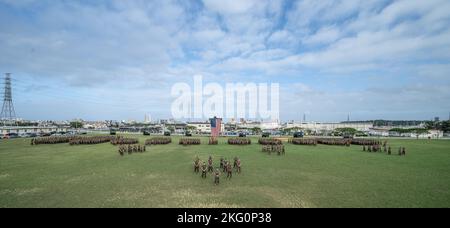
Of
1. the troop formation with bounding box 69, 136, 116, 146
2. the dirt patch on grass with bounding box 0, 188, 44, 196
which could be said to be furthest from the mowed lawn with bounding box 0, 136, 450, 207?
the troop formation with bounding box 69, 136, 116, 146

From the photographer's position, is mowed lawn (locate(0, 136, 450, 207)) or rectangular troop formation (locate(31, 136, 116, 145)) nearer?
mowed lawn (locate(0, 136, 450, 207))

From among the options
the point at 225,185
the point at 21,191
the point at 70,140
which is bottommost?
the point at 225,185

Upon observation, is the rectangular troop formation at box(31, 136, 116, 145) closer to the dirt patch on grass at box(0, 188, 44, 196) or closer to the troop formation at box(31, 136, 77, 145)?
the troop formation at box(31, 136, 77, 145)

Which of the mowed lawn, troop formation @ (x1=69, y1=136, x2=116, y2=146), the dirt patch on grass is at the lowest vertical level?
the mowed lawn

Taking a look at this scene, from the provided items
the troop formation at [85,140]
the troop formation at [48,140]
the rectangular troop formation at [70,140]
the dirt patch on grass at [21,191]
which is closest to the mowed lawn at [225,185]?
the dirt patch on grass at [21,191]

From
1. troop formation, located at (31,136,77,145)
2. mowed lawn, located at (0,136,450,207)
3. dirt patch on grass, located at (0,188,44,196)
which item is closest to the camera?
mowed lawn, located at (0,136,450,207)

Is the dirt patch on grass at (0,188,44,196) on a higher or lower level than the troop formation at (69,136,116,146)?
lower

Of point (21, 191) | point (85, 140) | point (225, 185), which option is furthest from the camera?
point (85, 140)

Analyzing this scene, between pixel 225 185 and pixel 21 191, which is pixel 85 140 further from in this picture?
pixel 225 185

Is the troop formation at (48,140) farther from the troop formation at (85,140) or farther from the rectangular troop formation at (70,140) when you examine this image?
the troop formation at (85,140)

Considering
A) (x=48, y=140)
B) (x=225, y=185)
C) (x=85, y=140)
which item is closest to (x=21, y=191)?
(x=225, y=185)

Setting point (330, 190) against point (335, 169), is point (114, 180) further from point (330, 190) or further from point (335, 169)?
point (335, 169)
